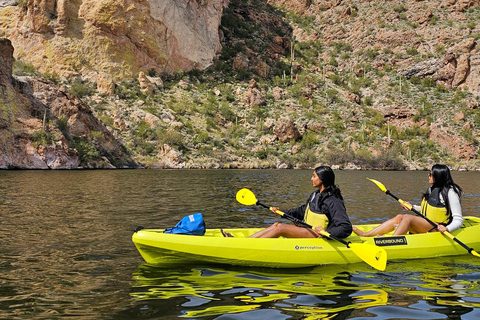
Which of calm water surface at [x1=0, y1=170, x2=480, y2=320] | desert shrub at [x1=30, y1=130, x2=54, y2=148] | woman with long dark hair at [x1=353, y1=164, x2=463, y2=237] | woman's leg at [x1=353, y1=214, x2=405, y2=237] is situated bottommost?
calm water surface at [x1=0, y1=170, x2=480, y2=320]

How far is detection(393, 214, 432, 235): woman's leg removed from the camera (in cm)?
747

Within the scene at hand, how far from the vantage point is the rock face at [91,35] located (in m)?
50.6

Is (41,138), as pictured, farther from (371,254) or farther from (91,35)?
(371,254)

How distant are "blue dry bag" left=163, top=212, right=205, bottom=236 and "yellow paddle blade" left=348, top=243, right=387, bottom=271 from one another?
221 cm

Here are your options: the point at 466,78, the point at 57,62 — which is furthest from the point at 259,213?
the point at 466,78

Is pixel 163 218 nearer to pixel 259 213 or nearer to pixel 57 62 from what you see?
pixel 259 213

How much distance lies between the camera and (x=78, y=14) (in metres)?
52.2

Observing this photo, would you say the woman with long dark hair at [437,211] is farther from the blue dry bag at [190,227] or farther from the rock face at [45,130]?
the rock face at [45,130]

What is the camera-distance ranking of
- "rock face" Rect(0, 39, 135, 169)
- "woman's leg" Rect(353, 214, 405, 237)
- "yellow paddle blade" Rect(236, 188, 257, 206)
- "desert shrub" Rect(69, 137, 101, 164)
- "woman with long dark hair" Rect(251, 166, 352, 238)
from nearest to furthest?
1. "woman with long dark hair" Rect(251, 166, 352, 238)
2. "woman's leg" Rect(353, 214, 405, 237)
3. "yellow paddle blade" Rect(236, 188, 257, 206)
4. "rock face" Rect(0, 39, 135, 169)
5. "desert shrub" Rect(69, 137, 101, 164)

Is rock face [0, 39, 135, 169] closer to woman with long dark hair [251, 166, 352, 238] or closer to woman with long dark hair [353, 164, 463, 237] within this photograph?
woman with long dark hair [251, 166, 352, 238]

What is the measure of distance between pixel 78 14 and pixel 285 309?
178 feet

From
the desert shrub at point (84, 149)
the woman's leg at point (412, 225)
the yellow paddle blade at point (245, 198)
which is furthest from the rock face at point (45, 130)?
the woman's leg at point (412, 225)

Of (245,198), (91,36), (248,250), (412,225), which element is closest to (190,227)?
(248,250)

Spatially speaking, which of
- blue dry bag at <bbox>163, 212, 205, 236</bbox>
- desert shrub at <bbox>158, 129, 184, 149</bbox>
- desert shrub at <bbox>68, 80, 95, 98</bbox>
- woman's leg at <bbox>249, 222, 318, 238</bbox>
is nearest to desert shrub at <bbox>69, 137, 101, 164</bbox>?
desert shrub at <bbox>158, 129, 184, 149</bbox>
